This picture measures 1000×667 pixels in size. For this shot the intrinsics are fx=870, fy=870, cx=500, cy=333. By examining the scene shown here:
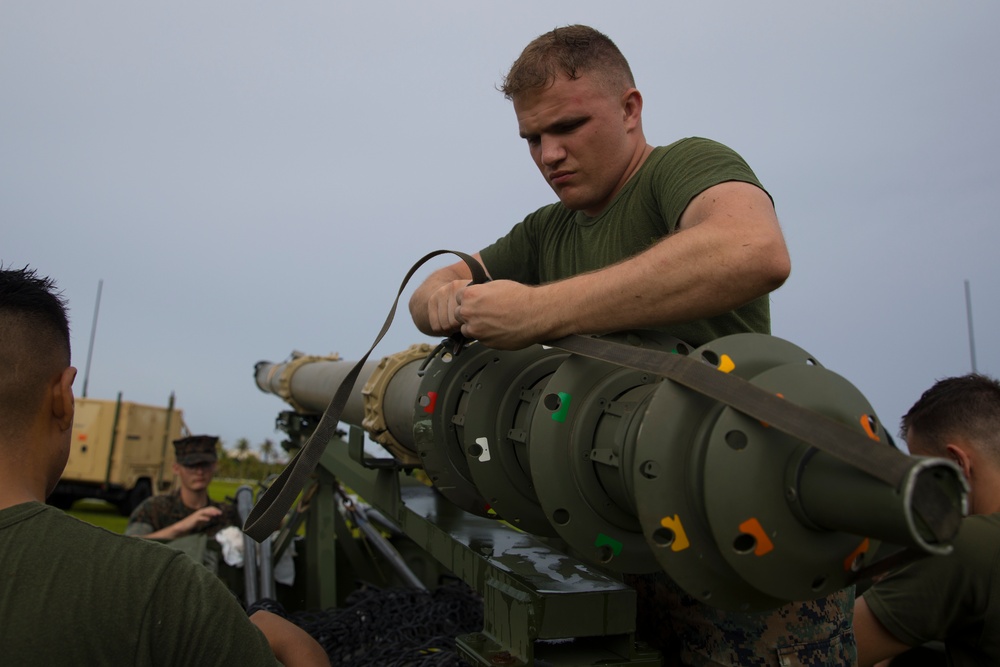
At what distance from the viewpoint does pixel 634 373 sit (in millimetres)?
1776

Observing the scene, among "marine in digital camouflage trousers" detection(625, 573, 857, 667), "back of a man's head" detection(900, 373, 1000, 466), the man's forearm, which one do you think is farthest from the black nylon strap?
"back of a man's head" detection(900, 373, 1000, 466)

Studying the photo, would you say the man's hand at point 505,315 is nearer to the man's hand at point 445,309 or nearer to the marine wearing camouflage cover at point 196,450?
the man's hand at point 445,309

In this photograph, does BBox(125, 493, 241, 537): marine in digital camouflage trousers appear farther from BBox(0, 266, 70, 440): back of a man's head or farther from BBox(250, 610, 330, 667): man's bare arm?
BBox(0, 266, 70, 440): back of a man's head

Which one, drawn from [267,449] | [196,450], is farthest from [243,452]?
[196,450]

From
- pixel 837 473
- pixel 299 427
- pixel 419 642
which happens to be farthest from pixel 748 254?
pixel 299 427

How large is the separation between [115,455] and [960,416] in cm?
1570

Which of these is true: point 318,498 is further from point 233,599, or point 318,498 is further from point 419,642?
point 233,599

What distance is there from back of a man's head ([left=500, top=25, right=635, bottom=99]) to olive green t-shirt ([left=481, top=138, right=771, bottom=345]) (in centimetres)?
23

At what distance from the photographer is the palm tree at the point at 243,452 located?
77.8 ft

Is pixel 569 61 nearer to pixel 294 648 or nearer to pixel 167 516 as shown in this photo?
pixel 294 648

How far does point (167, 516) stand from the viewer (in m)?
6.54

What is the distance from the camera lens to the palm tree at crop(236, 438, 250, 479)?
23703mm

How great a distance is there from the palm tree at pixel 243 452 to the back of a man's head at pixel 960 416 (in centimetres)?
2211

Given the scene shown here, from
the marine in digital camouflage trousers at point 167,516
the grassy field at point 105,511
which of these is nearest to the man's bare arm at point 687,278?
the marine in digital camouflage trousers at point 167,516
